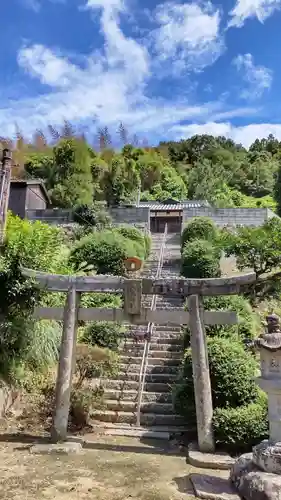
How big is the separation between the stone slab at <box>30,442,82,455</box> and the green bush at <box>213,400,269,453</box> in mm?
2337

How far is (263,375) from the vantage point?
5.88 m

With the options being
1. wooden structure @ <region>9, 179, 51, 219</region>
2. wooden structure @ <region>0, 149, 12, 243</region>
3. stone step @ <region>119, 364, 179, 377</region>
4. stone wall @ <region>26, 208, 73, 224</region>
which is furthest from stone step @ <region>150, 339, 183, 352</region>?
wooden structure @ <region>9, 179, 51, 219</region>

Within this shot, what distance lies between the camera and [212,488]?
5.57 m

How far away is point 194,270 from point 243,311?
4681 mm

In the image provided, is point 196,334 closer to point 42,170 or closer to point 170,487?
point 170,487

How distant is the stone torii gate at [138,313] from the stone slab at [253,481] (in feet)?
5.89

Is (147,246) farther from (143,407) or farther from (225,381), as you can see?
(225,381)

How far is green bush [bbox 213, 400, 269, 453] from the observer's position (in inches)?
284

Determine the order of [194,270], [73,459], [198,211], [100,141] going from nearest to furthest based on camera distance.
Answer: [73,459], [194,270], [198,211], [100,141]

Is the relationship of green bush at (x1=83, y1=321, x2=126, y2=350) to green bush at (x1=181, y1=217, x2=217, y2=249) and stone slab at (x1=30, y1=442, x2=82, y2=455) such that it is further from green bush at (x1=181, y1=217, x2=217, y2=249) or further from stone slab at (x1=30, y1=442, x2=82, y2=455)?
green bush at (x1=181, y1=217, x2=217, y2=249)

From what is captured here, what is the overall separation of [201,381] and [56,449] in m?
2.62

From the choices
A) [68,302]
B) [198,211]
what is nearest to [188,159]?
[198,211]

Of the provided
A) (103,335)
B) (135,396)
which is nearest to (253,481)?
(135,396)

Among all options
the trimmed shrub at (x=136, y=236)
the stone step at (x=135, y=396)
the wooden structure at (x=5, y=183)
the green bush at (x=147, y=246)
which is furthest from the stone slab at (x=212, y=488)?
the green bush at (x=147, y=246)
